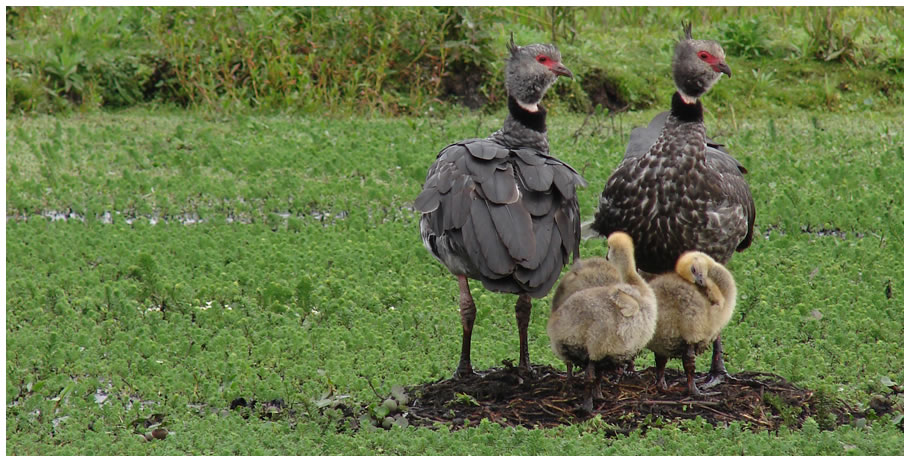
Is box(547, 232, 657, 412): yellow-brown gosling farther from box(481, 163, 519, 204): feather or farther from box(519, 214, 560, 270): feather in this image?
box(481, 163, 519, 204): feather

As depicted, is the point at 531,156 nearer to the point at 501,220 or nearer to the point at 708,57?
the point at 501,220

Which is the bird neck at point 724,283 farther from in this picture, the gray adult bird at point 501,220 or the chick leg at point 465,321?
the chick leg at point 465,321

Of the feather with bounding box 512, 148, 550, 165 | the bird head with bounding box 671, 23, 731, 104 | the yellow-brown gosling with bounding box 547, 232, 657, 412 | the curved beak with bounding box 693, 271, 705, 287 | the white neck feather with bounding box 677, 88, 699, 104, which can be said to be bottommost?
the yellow-brown gosling with bounding box 547, 232, 657, 412

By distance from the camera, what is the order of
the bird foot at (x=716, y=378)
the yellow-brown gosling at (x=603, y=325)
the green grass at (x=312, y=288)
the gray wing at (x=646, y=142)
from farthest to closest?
the gray wing at (x=646, y=142)
the bird foot at (x=716, y=378)
the green grass at (x=312, y=288)
the yellow-brown gosling at (x=603, y=325)

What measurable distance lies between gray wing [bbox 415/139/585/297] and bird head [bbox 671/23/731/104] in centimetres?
68

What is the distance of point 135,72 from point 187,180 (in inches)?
144

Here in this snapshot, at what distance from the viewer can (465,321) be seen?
5.11 metres

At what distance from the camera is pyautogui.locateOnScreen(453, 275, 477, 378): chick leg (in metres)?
5.09

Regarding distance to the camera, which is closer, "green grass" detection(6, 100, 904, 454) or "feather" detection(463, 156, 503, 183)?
"green grass" detection(6, 100, 904, 454)

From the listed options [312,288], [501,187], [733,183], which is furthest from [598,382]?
[312,288]

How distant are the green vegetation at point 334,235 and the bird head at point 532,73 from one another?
3.89 ft

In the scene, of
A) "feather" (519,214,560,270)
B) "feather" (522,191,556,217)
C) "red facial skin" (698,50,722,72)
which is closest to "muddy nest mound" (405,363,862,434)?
"feather" (519,214,560,270)

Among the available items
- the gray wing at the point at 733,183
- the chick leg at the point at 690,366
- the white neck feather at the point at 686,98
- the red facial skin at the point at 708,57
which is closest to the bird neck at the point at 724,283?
the chick leg at the point at 690,366

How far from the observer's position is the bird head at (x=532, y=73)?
5559 mm
